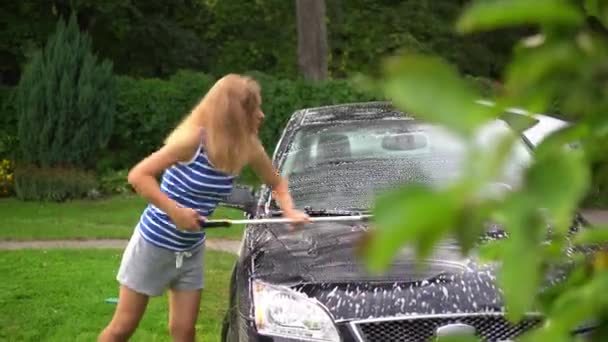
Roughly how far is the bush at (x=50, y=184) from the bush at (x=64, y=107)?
31cm

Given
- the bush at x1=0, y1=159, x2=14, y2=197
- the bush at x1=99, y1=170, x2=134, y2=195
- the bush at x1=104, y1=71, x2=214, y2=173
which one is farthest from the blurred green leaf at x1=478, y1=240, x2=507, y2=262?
the bush at x1=104, y1=71, x2=214, y2=173

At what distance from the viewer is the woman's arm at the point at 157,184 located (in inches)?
183

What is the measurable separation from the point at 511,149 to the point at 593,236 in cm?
43

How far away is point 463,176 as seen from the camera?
0.84 meters

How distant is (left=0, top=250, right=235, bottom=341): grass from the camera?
716 cm

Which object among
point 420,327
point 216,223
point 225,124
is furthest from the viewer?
point 225,124

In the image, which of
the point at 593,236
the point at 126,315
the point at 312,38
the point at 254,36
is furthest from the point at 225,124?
the point at 254,36

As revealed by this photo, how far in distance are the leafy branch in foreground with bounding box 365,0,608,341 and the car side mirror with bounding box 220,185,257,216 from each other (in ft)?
13.9

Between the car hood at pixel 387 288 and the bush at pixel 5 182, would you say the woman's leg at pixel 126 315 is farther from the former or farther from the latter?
the bush at pixel 5 182

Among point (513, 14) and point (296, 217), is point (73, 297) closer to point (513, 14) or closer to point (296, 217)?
point (296, 217)

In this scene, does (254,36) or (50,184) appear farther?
(254,36)

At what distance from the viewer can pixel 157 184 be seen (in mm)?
4711

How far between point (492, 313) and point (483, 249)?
2.89 meters

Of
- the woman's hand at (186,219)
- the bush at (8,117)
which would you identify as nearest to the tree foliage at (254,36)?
the bush at (8,117)
